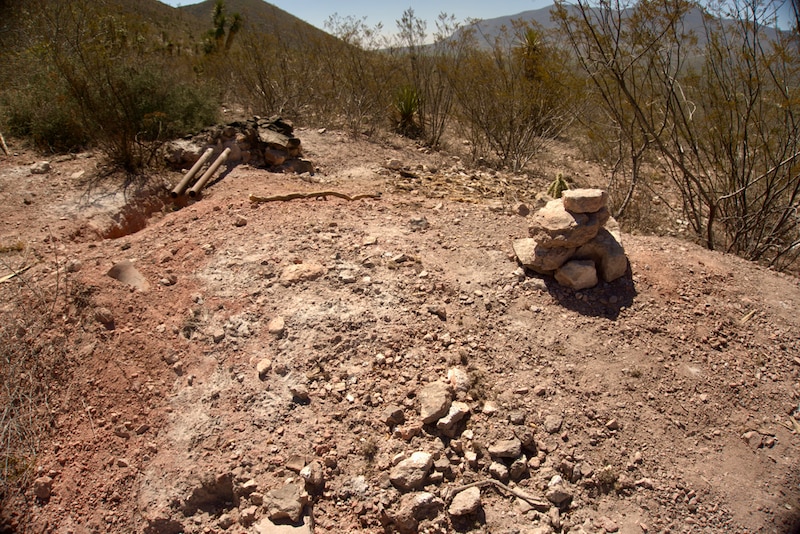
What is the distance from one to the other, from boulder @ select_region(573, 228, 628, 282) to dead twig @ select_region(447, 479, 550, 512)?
1661mm

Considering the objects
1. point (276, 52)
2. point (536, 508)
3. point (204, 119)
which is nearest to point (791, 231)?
point (536, 508)

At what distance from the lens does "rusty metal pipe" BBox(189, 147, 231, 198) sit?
205 inches

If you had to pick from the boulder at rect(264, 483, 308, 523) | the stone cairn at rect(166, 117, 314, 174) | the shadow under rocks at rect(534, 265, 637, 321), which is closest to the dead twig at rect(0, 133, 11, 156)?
the stone cairn at rect(166, 117, 314, 174)

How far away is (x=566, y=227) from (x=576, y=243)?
0.15 metres

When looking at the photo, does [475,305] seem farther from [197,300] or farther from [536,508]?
[197,300]

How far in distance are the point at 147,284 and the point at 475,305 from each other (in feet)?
7.49

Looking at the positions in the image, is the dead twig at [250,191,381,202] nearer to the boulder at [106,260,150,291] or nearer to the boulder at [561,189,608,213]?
the boulder at [106,260,150,291]

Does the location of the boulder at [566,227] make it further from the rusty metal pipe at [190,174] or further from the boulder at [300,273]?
the rusty metal pipe at [190,174]

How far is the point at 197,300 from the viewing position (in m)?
3.36

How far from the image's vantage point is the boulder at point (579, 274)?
10.9 feet

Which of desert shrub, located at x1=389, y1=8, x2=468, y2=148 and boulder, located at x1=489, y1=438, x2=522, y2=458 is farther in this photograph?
desert shrub, located at x1=389, y1=8, x2=468, y2=148

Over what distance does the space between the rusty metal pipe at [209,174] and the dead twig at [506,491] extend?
13.7 ft

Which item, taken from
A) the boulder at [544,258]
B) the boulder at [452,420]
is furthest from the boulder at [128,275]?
the boulder at [544,258]

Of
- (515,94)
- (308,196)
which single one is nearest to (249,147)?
(308,196)
